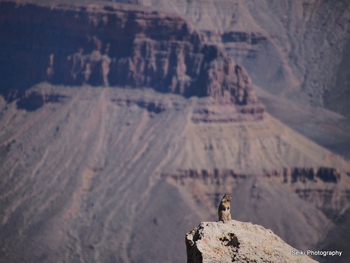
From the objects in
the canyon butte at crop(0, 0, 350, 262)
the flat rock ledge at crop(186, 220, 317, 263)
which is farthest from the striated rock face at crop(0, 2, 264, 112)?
the flat rock ledge at crop(186, 220, 317, 263)

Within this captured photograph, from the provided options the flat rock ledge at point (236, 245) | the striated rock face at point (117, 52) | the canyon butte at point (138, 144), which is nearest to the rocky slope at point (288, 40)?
the canyon butte at point (138, 144)

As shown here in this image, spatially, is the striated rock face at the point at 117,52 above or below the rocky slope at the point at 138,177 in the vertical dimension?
above

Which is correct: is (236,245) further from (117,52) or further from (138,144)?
(117,52)

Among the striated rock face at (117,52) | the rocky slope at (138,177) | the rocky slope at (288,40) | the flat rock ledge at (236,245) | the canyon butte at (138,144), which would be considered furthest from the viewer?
the rocky slope at (288,40)

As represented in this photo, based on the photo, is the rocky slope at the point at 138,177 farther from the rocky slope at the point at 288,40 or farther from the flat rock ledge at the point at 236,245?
the flat rock ledge at the point at 236,245

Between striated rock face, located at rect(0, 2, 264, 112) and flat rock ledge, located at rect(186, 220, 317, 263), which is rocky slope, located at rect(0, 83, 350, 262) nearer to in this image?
striated rock face, located at rect(0, 2, 264, 112)
